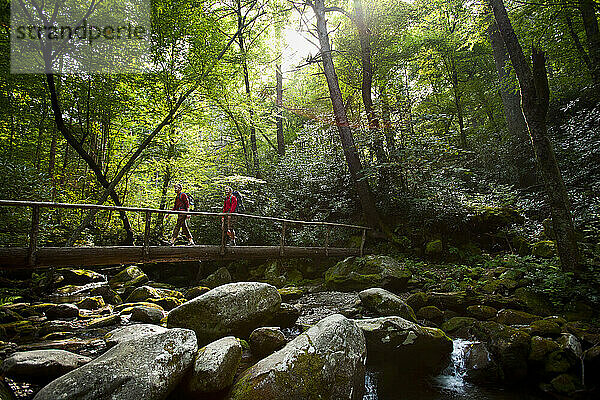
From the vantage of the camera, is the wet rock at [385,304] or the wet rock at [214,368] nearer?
the wet rock at [214,368]

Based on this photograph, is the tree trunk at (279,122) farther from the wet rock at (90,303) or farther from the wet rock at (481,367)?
the wet rock at (481,367)

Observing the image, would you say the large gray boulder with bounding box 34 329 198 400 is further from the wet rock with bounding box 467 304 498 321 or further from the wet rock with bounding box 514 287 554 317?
the wet rock with bounding box 514 287 554 317

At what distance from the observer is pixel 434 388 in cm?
408

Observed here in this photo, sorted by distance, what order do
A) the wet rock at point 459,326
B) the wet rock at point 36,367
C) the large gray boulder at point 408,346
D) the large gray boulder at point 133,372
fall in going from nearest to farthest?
the large gray boulder at point 133,372
the wet rock at point 36,367
the large gray boulder at point 408,346
the wet rock at point 459,326

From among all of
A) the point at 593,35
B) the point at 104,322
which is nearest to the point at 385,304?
the point at 104,322

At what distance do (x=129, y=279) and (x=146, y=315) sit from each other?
610 centimetres

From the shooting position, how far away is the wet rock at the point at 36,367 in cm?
355

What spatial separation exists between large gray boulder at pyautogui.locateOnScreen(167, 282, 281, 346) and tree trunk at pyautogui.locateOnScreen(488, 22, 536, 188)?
11951 millimetres

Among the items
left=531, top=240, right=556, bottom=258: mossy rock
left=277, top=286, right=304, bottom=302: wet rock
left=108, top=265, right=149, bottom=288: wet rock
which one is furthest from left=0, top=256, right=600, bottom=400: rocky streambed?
left=108, top=265, right=149, bottom=288: wet rock

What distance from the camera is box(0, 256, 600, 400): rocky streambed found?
3.11 meters

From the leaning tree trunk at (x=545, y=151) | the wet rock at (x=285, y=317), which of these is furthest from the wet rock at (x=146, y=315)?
the leaning tree trunk at (x=545, y=151)

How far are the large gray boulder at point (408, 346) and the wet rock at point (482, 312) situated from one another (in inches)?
55.2

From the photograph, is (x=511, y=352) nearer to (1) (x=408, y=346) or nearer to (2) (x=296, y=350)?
(1) (x=408, y=346)

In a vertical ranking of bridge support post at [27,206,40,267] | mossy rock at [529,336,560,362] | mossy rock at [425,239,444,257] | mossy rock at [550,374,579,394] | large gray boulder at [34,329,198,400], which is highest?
bridge support post at [27,206,40,267]
